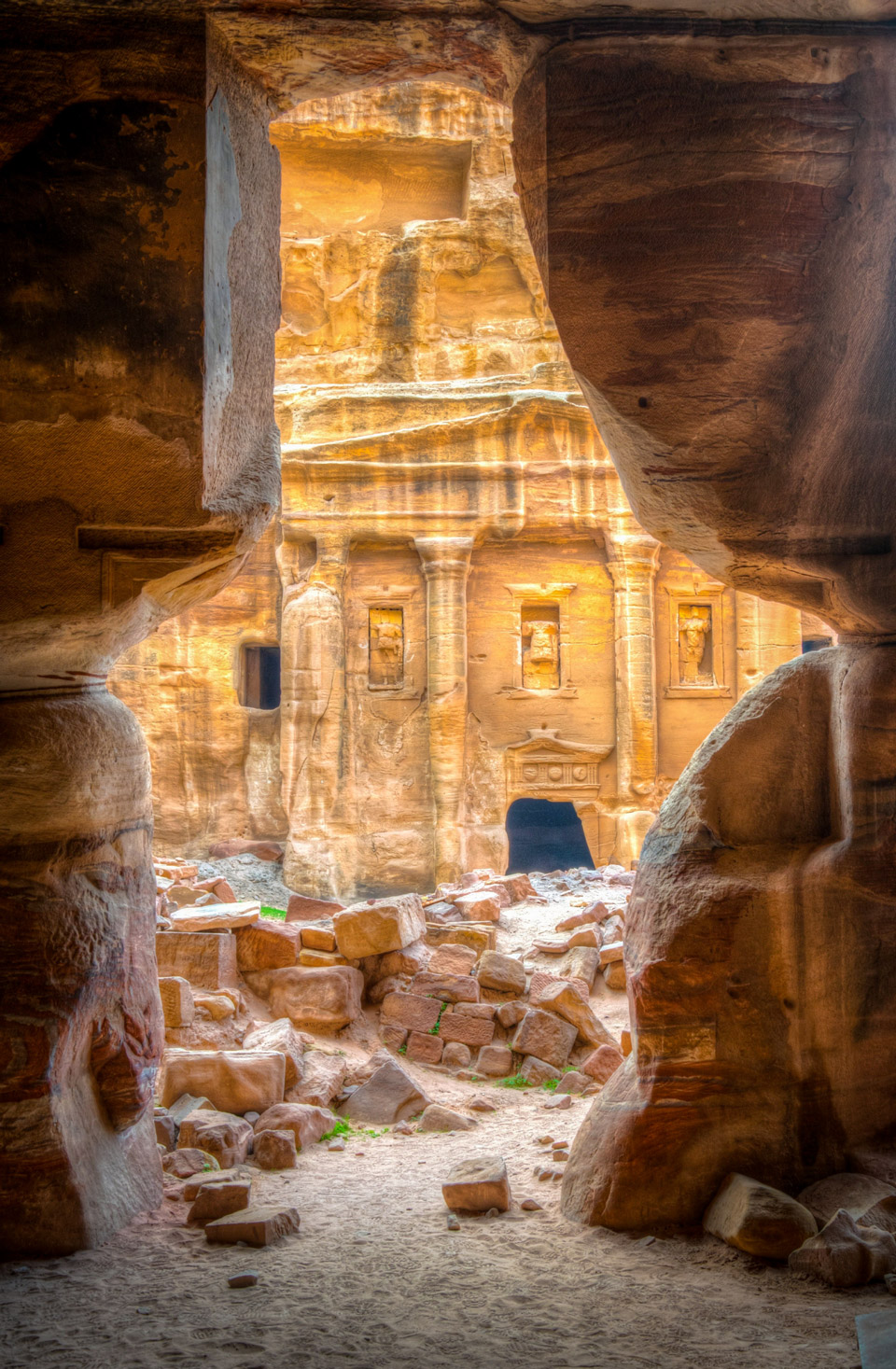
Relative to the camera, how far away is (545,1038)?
5625 millimetres

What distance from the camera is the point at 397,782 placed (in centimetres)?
1365

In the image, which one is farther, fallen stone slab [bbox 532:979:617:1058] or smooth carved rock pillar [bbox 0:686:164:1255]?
fallen stone slab [bbox 532:979:617:1058]

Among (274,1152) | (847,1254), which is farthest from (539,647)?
(847,1254)

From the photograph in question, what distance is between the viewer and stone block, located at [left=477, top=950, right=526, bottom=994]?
624 centimetres

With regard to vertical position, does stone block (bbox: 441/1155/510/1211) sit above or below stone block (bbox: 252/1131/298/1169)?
above

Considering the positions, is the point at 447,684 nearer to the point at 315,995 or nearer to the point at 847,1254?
the point at 315,995

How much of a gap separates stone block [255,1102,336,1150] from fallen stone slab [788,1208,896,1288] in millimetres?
2353

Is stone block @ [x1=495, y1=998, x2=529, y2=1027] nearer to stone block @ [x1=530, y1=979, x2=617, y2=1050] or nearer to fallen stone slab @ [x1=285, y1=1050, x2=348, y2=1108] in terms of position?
stone block @ [x1=530, y1=979, x2=617, y2=1050]

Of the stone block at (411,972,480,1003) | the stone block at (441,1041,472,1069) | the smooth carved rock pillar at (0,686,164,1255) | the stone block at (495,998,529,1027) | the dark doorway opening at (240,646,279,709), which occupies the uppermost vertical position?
the dark doorway opening at (240,646,279,709)

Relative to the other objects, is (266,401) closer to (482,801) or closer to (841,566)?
(841,566)

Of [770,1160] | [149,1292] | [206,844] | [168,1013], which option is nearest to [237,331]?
[149,1292]

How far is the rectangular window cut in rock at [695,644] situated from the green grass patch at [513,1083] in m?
9.48

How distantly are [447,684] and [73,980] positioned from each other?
10357mm

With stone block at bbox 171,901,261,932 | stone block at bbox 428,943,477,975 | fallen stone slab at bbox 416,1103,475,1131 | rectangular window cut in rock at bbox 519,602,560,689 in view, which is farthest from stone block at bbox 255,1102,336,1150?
rectangular window cut in rock at bbox 519,602,560,689
